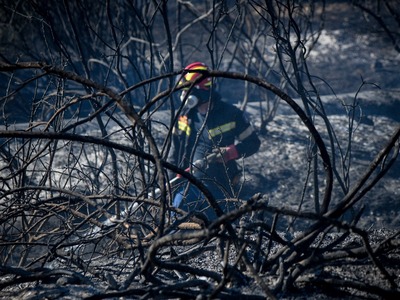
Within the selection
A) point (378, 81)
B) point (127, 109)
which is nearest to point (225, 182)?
point (127, 109)

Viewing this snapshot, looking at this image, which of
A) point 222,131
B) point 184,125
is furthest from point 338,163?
point 184,125

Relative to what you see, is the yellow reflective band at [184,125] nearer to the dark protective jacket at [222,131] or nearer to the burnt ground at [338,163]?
the dark protective jacket at [222,131]

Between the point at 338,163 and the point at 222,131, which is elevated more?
the point at 222,131

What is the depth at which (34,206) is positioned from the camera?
1.70m

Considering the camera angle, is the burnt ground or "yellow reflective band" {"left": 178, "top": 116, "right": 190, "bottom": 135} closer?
the burnt ground

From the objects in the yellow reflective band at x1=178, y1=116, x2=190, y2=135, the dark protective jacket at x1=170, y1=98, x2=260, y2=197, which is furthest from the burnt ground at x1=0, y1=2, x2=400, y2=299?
the yellow reflective band at x1=178, y1=116, x2=190, y2=135

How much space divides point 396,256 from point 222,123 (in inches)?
103

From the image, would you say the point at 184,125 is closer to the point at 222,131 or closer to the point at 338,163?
the point at 222,131

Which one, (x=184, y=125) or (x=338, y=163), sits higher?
(x=184, y=125)

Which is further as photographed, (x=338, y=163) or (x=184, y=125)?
(x=338, y=163)

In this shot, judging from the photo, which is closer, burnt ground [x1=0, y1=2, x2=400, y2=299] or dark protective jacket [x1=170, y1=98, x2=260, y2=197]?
burnt ground [x1=0, y1=2, x2=400, y2=299]

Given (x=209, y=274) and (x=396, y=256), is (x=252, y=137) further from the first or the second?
(x=209, y=274)

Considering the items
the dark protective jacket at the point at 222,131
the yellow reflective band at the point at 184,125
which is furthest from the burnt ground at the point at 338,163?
the yellow reflective band at the point at 184,125

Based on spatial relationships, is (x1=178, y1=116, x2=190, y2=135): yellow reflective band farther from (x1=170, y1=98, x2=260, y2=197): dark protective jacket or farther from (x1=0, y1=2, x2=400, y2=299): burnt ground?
(x1=0, y1=2, x2=400, y2=299): burnt ground
